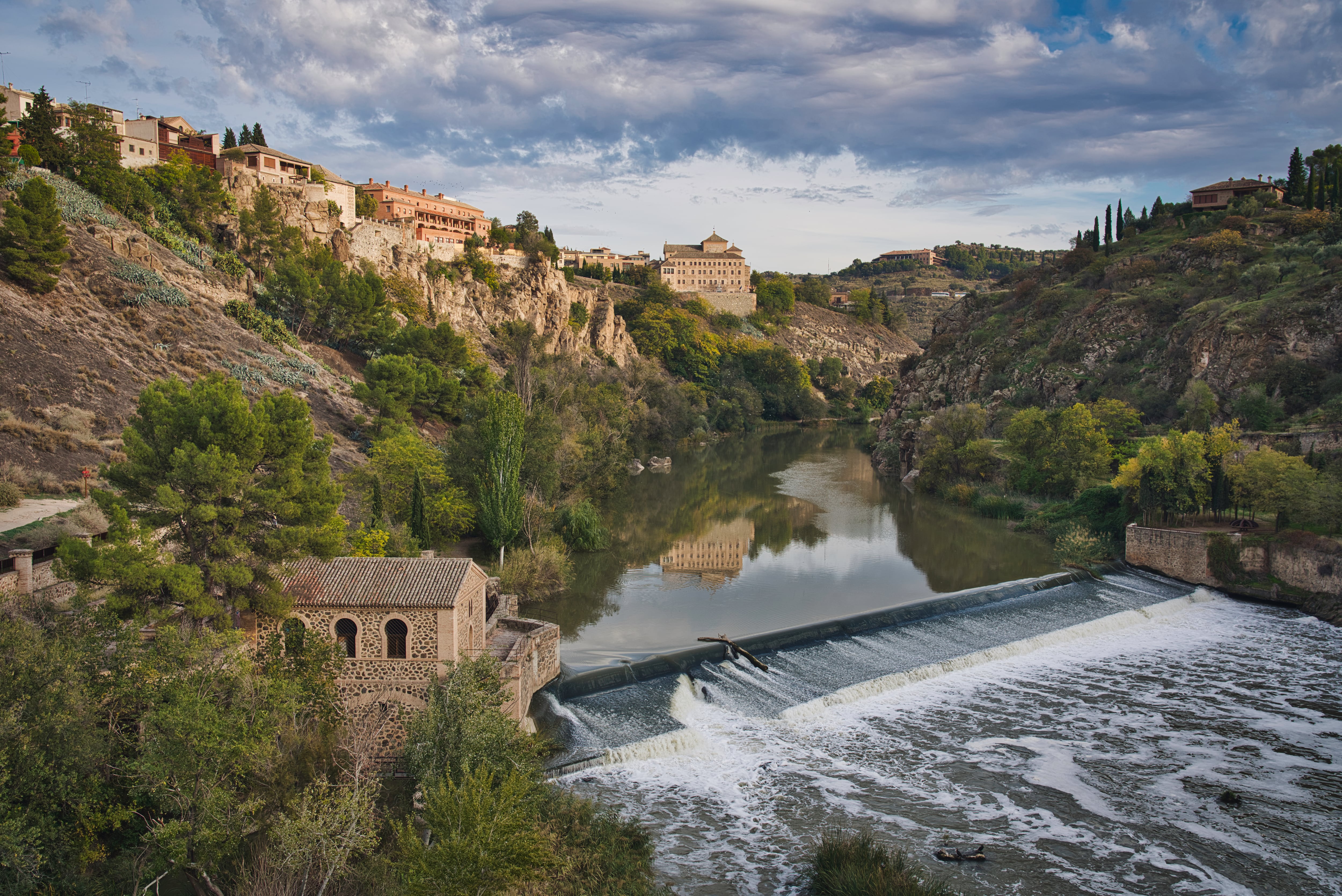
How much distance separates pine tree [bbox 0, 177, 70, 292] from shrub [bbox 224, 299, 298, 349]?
28.6 ft

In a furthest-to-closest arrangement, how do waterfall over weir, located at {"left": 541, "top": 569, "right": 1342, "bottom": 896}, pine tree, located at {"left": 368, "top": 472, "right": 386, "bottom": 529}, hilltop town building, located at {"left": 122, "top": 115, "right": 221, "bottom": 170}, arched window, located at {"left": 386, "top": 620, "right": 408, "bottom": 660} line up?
hilltop town building, located at {"left": 122, "top": 115, "right": 221, "bottom": 170} < pine tree, located at {"left": 368, "top": 472, "right": 386, "bottom": 529} < arched window, located at {"left": 386, "top": 620, "right": 408, "bottom": 660} < waterfall over weir, located at {"left": 541, "top": 569, "right": 1342, "bottom": 896}

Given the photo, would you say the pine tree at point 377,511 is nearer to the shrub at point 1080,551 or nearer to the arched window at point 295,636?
the arched window at point 295,636

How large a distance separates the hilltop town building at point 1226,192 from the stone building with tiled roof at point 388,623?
64.8 metres

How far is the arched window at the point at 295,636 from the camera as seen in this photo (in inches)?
608

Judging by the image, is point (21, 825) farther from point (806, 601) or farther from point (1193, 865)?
point (806, 601)

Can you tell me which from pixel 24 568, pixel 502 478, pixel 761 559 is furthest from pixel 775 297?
pixel 24 568

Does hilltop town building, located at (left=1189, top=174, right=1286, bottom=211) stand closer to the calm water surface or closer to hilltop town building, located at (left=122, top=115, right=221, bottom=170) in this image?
the calm water surface

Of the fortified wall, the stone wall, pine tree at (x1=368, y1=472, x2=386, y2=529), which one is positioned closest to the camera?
pine tree at (x1=368, y1=472, x2=386, y2=529)

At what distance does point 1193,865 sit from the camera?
12.9 metres

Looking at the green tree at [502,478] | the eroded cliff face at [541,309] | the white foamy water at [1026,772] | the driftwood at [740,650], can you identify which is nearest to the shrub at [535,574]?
the green tree at [502,478]

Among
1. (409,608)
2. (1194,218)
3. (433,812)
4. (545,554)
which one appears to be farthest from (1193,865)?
(1194,218)

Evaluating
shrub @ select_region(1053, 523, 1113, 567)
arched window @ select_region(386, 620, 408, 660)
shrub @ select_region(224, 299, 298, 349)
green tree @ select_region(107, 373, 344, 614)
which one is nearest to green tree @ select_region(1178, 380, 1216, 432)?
shrub @ select_region(1053, 523, 1113, 567)

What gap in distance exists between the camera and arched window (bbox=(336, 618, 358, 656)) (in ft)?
50.9

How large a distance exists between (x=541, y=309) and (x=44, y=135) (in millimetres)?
36808
